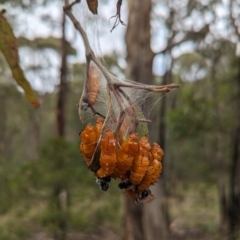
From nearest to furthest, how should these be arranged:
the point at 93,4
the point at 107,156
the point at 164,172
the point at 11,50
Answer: the point at 107,156, the point at 93,4, the point at 11,50, the point at 164,172

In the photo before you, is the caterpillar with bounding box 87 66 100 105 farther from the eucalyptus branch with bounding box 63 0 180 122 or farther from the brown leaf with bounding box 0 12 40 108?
the brown leaf with bounding box 0 12 40 108

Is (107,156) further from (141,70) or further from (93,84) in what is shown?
(141,70)

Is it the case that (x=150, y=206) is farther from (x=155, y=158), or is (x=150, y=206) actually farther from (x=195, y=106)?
(x=155, y=158)

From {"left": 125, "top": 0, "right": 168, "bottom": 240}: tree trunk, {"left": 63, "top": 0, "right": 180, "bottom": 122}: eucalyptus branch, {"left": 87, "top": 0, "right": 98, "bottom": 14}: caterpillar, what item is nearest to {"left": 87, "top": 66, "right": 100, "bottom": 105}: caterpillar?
{"left": 63, "top": 0, "right": 180, "bottom": 122}: eucalyptus branch

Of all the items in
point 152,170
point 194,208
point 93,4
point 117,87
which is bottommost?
point 194,208

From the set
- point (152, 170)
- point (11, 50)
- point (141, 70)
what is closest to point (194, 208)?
point (141, 70)

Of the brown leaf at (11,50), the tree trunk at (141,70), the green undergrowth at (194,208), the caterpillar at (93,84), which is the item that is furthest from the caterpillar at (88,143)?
the green undergrowth at (194,208)

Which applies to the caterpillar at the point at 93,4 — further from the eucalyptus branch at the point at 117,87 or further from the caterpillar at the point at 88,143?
the caterpillar at the point at 88,143
